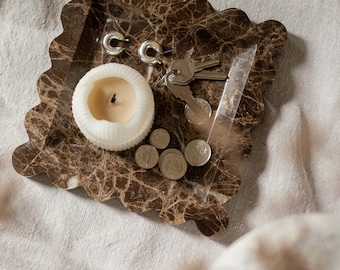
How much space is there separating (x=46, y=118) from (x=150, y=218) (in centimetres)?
19

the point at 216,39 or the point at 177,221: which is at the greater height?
the point at 216,39

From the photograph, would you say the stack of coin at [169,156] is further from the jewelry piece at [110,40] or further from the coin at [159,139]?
the jewelry piece at [110,40]

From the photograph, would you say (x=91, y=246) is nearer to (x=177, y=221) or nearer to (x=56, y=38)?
(x=177, y=221)

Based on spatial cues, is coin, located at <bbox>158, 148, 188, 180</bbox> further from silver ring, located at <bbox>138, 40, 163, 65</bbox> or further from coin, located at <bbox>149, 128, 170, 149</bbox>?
silver ring, located at <bbox>138, 40, 163, 65</bbox>

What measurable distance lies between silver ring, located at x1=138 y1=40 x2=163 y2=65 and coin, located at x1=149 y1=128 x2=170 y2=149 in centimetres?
9

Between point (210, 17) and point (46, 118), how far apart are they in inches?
10.1

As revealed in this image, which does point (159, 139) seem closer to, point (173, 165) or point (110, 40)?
point (173, 165)

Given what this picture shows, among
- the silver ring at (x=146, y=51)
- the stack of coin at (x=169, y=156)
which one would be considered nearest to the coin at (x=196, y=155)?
the stack of coin at (x=169, y=156)

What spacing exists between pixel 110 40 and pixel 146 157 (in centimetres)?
17

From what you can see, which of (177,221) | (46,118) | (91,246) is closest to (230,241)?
(177,221)

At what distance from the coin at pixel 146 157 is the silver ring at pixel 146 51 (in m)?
0.11

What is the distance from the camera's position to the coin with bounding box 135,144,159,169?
780 mm

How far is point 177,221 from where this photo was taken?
2.54 ft

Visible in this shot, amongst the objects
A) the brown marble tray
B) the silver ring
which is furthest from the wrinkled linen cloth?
the silver ring
